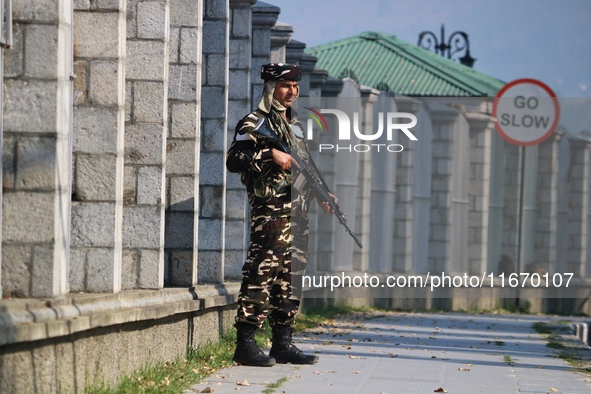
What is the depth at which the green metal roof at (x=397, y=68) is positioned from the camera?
4500 cm

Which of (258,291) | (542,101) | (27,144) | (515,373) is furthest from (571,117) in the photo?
(27,144)

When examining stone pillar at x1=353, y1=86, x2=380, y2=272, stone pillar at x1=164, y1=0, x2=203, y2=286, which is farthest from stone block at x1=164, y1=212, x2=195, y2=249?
stone pillar at x1=353, y1=86, x2=380, y2=272

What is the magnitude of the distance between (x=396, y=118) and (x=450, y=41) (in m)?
31.4

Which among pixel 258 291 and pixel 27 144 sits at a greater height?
pixel 27 144

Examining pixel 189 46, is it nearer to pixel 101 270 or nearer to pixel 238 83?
pixel 238 83

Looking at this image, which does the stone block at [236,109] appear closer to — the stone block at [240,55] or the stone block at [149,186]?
the stone block at [240,55]

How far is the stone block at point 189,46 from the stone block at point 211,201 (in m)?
1.92

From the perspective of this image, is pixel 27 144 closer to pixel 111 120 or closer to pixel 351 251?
pixel 111 120

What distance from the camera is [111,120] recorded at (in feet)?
35.7

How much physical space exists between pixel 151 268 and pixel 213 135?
3.36m

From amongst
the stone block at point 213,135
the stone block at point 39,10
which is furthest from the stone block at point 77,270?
the stone block at point 213,135

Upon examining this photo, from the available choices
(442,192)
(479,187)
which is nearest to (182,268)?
(442,192)

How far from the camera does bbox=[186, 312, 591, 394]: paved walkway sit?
1144 centimetres

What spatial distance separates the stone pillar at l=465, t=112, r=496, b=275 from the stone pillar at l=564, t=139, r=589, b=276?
7.08 m
